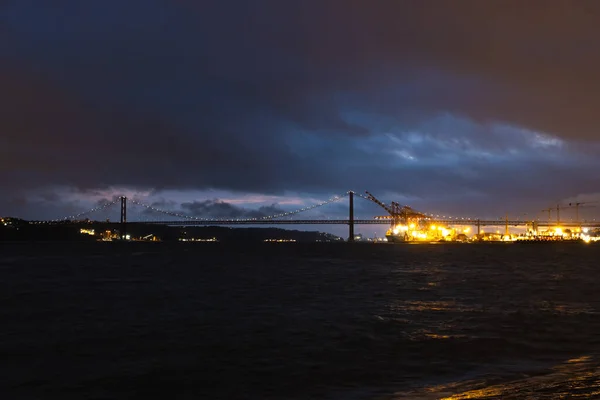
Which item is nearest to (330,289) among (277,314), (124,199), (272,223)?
(277,314)

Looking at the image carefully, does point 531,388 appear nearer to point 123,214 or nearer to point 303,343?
point 303,343

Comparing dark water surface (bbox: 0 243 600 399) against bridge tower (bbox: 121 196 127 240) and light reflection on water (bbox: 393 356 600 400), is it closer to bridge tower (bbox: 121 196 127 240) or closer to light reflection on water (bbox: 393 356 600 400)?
light reflection on water (bbox: 393 356 600 400)

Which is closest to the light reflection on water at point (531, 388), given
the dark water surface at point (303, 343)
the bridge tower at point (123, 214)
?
the dark water surface at point (303, 343)

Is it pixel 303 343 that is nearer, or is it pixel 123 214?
pixel 303 343

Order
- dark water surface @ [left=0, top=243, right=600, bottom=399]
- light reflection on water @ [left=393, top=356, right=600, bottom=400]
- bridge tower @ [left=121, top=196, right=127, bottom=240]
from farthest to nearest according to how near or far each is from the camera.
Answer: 1. bridge tower @ [left=121, top=196, right=127, bottom=240]
2. dark water surface @ [left=0, top=243, right=600, bottom=399]
3. light reflection on water @ [left=393, top=356, right=600, bottom=400]

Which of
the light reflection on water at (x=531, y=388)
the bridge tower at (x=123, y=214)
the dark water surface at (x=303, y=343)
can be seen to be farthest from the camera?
the bridge tower at (x=123, y=214)

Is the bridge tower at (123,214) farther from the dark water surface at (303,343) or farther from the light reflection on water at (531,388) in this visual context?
the light reflection on water at (531,388)

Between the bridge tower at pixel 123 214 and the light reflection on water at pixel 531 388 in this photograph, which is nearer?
the light reflection on water at pixel 531 388

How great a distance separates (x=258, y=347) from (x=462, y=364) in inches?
253

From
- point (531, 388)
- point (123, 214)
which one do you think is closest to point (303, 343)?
point (531, 388)

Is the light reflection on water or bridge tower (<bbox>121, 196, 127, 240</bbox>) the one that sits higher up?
bridge tower (<bbox>121, 196, 127, 240</bbox>)

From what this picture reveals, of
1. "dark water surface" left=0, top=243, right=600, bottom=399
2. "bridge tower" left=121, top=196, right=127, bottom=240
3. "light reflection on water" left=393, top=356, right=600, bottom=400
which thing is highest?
"bridge tower" left=121, top=196, right=127, bottom=240

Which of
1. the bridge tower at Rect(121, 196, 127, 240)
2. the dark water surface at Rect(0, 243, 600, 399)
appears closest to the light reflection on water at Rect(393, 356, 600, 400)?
the dark water surface at Rect(0, 243, 600, 399)

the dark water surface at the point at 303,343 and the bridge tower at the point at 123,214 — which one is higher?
the bridge tower at the point at 123,214
